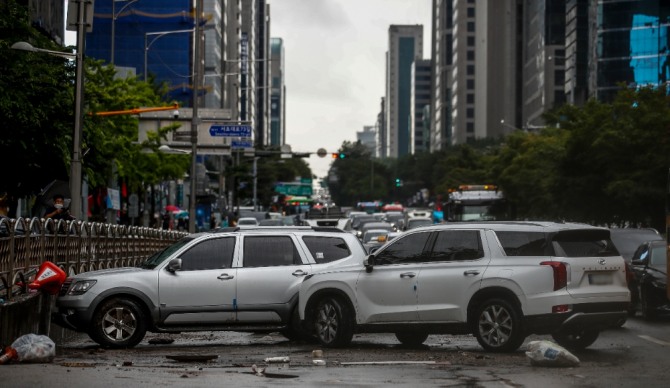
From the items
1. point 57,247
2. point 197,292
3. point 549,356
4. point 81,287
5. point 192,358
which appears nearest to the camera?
point 549,356

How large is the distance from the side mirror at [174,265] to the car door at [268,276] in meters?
0.89

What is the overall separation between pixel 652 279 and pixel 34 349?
496 inches

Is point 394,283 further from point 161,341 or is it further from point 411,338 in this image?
point 161,341

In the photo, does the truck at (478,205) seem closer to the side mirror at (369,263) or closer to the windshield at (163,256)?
the windshield at (163,256)

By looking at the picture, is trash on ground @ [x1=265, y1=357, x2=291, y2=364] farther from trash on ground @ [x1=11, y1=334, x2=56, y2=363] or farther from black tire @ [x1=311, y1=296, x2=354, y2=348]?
trash on ground @ [x1=11, y1=334, x2=56, y2=363]

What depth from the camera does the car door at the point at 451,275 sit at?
55.8 ft

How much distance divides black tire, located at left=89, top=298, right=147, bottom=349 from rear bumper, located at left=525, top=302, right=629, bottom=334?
5416mm

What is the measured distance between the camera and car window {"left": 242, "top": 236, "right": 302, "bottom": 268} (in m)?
19.4

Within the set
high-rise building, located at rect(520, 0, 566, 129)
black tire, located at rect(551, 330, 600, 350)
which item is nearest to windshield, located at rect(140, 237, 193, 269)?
black tire, located at rect(551, 330, 600, 350)

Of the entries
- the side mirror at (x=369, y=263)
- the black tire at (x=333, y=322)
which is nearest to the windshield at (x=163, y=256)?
the black tire at (x=333, y=322)

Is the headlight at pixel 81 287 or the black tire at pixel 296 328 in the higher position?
the headlight at pixel 81 287

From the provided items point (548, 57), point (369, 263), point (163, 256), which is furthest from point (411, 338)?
point (548, 57)

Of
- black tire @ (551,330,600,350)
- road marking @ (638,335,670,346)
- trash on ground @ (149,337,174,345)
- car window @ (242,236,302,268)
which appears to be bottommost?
trash on ground @ (149,337,174,345)

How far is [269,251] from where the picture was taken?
19516 millimetres
